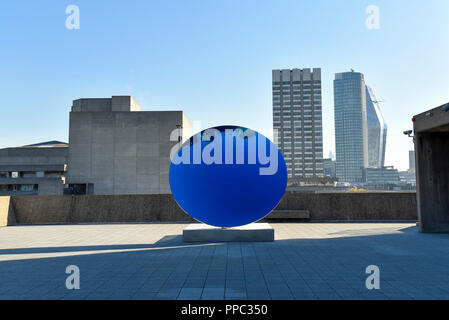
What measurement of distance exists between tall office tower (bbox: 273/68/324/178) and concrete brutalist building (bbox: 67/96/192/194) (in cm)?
11357

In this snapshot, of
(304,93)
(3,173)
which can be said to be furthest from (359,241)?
(304,93)

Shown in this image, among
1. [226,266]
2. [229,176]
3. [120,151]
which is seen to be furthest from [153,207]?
[120,151]

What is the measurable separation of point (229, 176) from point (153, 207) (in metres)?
8.64

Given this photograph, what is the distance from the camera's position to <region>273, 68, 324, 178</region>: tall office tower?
520 feet

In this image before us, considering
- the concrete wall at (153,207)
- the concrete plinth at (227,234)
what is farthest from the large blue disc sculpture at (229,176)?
the concrete wall at (153,207)

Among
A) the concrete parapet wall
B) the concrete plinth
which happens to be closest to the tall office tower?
the concrete parapet wall

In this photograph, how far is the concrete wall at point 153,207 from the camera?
17484 millimetres

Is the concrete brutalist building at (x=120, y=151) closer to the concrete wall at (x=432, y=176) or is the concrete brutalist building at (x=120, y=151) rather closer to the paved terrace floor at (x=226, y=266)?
the paved terrace floor at (x=226, y=266)

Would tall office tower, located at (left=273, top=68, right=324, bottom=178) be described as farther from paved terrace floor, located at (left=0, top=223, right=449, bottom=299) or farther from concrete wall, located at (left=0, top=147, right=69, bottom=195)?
paved terrace floor, located at (left=0, top=223, right=449, bottom=299)

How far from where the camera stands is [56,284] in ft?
22.0

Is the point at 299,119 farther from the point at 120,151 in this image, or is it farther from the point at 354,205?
the point at 354,205
